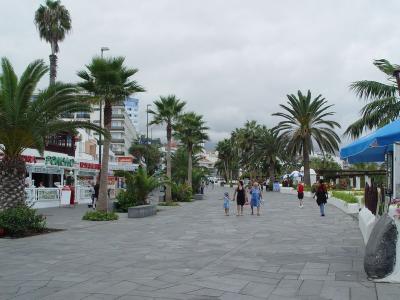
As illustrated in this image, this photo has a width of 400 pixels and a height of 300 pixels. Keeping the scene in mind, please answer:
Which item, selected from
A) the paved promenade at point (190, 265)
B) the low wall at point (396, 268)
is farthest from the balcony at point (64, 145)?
the low wall at point (396, 268)

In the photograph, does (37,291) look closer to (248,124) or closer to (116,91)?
(116,91)

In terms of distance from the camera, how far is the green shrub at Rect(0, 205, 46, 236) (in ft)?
44.4

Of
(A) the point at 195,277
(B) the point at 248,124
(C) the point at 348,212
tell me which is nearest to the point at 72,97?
(A) the point at 195,277

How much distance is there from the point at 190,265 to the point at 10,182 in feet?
25.6

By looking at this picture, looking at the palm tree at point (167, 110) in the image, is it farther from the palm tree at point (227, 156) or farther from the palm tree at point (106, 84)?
the palm tree at point (227, 156)

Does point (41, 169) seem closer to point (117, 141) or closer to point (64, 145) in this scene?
point (64, 145)

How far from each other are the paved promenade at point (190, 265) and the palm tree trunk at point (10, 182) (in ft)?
5.54

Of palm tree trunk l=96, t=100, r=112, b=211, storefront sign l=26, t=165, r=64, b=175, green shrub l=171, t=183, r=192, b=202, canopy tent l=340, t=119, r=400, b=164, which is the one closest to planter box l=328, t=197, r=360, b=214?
palm tree trunk l=96, t=100, r=112, b=211

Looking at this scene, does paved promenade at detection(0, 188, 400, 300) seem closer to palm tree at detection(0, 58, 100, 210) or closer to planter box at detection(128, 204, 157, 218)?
palm tree at detection(0, 58, 100, 210)

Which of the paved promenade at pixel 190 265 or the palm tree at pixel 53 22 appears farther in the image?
the palm tree at pixel 53 22

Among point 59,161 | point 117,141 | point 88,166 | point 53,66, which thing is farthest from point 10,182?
point 117,141

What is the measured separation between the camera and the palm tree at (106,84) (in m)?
19.1

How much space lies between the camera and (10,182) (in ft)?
47.5

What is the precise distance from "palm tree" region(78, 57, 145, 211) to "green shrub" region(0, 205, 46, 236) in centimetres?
513
